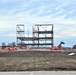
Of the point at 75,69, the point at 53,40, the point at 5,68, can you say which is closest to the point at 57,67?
the point at 75,69

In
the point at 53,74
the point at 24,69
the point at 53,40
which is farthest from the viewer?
the point at 53,40

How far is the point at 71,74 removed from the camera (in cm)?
1461

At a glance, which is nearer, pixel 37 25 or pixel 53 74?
pixel 53 74

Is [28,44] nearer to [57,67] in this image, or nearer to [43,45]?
[43,45]

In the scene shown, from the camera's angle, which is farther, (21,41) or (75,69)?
(21,41)

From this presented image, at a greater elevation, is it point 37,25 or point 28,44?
point 37,25

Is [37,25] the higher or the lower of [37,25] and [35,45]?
the higher

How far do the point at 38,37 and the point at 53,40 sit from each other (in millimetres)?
5425

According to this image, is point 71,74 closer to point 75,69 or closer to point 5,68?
point 75,69

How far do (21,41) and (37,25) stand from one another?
7.83 meters

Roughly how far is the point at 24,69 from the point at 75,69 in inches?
116

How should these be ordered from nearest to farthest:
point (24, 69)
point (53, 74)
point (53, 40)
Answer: point (53, 74), point (24, 69), point (53, 40)

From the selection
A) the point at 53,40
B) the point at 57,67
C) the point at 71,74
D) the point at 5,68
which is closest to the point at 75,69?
the point at 57,67

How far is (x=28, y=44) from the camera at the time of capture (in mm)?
103125
